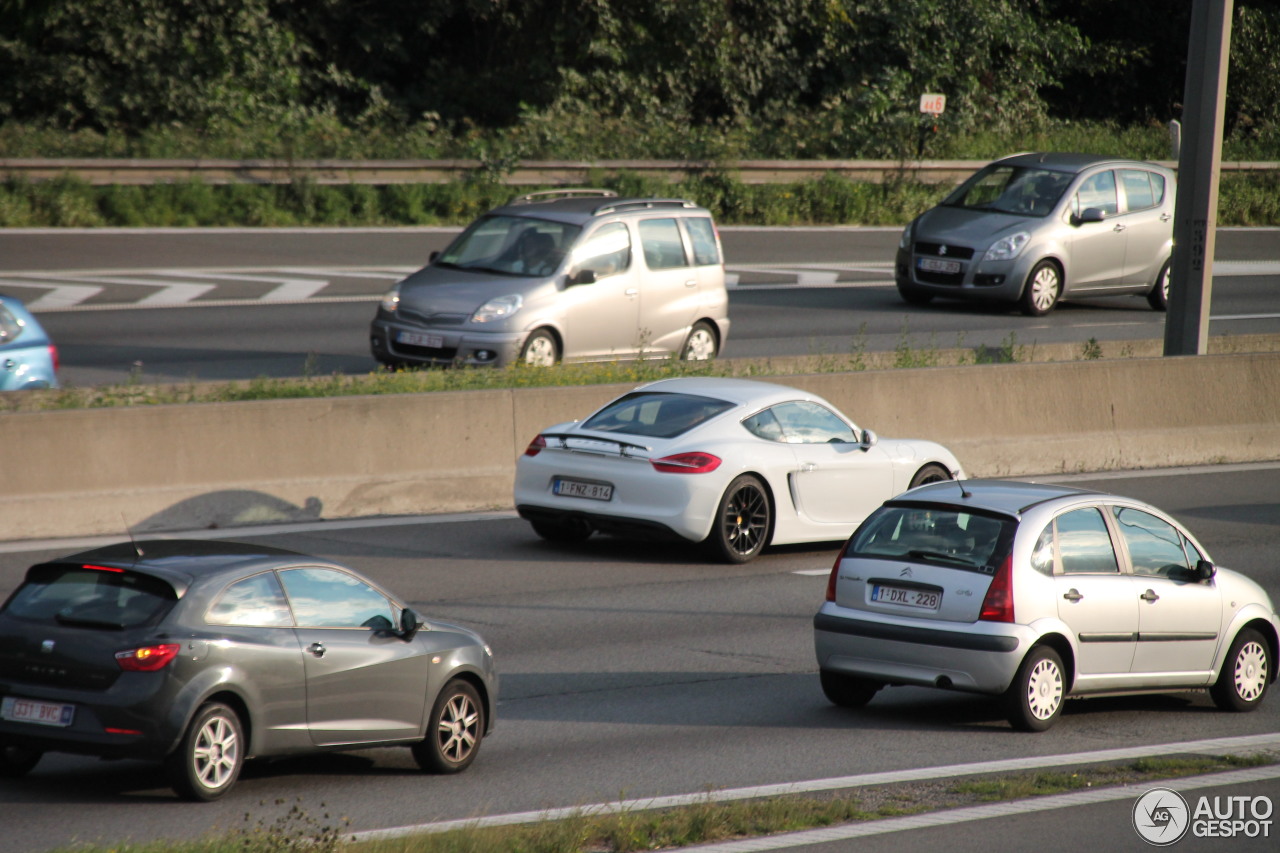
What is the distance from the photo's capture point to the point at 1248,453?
2027 cm

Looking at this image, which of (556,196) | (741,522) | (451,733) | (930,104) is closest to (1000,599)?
(451,733)

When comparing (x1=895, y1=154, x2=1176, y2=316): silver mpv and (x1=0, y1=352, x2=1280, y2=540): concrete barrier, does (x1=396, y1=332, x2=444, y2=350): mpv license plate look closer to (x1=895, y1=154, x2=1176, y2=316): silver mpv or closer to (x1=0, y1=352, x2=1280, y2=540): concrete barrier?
(x1=0, y1=352, x2=1280, y2=540): concrete barrier

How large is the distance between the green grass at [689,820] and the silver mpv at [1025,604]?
3.58ft

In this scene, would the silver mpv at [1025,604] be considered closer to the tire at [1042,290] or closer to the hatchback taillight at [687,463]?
the hatchback taillight at [687,463]

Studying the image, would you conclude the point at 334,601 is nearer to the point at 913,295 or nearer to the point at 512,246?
the point at 512,246

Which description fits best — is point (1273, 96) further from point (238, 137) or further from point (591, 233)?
point (591, 233)

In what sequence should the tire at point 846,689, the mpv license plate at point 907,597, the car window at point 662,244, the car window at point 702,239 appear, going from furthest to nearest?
the car window at point 702,239, the car window at point 662,244, the tire at point 846,689, the mpv license plate at point 907,597

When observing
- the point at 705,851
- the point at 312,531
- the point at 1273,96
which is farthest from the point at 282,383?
the point at 1273,96

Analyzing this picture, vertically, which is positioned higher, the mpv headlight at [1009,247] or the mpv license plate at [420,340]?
the mpv headlight at [1009,247]

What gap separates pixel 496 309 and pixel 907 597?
9.19 m

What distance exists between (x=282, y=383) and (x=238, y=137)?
19.1 m

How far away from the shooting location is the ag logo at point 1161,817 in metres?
7.31

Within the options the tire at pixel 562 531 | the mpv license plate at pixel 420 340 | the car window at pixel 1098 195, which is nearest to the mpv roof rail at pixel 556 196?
the mpv license plate at pixel 420 340

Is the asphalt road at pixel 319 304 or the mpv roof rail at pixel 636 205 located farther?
the asphalt road at pixel 319 304
